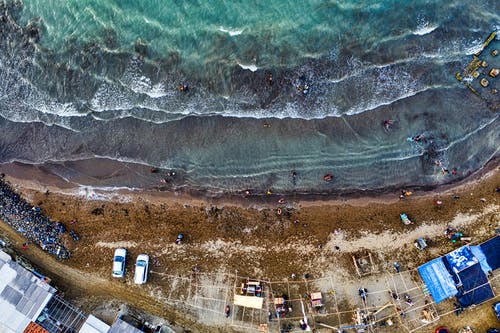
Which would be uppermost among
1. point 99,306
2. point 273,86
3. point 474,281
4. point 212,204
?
point 273,86

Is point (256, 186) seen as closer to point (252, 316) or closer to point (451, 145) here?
point (252, 316)

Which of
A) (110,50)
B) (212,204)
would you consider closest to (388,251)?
(212,204)

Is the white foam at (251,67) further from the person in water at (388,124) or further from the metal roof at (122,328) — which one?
the metal roof at (122,328)

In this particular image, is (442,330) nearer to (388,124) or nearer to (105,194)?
(388,124)

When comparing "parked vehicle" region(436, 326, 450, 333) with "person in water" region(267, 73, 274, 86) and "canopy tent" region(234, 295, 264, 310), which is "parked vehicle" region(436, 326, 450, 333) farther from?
"person in water" region(267, 73, 274, 86)

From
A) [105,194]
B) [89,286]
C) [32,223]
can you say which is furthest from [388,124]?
[32,223]

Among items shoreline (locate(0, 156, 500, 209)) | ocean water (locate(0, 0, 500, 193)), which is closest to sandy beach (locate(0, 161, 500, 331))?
shoreline (locate(0, 156, 500, 209))

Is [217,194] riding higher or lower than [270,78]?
lower
